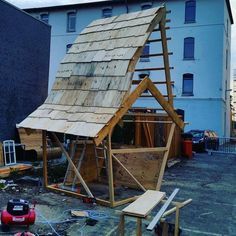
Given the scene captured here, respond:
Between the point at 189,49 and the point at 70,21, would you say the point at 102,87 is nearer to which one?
the point at 189,49

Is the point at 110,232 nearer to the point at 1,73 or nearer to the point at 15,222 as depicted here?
the point at 15,222

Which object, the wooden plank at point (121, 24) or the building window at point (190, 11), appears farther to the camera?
the building window at point (190, 11)

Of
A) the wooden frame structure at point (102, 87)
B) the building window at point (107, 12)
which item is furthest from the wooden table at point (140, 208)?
the building window at point (107, 12)

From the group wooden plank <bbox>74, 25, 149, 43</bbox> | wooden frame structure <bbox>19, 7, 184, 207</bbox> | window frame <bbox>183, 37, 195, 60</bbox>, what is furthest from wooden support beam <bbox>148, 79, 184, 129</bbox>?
window frame <bbox>183, 37, 195, 60</bbox>

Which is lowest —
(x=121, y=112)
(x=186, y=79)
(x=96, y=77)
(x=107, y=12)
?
(x=121, y=112)

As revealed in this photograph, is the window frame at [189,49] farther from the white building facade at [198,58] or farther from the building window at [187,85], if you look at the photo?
the building window at [187,85]

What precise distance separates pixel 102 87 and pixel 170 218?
3601 millimetres

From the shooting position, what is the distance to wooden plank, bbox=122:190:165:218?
16.2 ft

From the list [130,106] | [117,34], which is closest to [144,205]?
[130,106]

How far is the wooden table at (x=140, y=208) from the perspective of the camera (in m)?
4.91

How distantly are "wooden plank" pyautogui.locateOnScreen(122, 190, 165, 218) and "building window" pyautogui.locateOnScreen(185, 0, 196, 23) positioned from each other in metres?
27.8

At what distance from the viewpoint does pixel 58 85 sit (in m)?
10.0

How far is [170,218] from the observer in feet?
24.5

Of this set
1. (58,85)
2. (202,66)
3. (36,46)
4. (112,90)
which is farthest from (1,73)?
(202,66)
